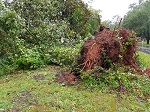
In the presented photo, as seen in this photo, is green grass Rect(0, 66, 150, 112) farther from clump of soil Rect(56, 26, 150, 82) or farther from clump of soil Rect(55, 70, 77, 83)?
clump of soil Rect(56, 26, 150, 82)

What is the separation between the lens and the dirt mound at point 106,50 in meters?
6.46

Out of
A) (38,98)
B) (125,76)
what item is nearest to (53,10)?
(125,76)

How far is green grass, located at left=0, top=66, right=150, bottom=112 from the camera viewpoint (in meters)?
4.57

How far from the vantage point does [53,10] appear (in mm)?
11312

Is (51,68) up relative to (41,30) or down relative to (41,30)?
down

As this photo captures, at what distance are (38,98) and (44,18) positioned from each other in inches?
245

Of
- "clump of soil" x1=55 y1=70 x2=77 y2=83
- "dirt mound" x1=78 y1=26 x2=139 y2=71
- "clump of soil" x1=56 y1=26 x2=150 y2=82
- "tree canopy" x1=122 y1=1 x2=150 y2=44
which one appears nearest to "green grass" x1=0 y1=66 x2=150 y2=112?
"clump of soil" x1=55 y1=70 x2=77 y2=83

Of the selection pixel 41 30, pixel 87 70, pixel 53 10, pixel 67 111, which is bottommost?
pixel 67 111

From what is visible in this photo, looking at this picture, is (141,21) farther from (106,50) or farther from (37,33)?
(106,50)

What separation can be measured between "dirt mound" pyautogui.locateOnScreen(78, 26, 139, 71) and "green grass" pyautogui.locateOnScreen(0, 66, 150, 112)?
86 centimetres

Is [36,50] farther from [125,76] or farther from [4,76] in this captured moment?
[125,76]

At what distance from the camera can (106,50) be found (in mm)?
6645

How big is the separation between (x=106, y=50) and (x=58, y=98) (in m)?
2.33

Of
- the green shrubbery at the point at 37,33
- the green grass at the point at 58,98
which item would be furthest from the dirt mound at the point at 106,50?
the green shrubbery at the point at 37,33
